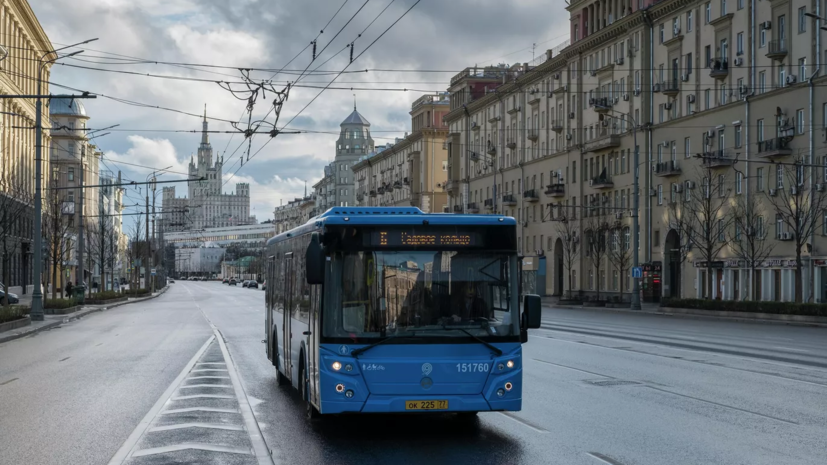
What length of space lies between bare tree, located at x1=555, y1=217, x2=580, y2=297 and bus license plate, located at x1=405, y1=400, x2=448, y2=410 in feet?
215

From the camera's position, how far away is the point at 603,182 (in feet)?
240

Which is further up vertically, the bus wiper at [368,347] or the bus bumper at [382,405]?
the bus wiper at [368,347]

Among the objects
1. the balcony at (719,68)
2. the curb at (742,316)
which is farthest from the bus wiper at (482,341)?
the balcony at (719,68)

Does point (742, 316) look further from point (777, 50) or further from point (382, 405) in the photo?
point (382, 405)

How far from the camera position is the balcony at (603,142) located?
234 ft

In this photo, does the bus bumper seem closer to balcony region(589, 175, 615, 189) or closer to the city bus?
the city bus

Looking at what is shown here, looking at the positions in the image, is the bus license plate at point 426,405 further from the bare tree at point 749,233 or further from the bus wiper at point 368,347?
the bare tree at point 749,233

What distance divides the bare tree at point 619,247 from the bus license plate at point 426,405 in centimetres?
5705

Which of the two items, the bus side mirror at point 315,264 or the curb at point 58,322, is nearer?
the bus side mirror at point 315,264

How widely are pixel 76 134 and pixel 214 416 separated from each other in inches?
4546

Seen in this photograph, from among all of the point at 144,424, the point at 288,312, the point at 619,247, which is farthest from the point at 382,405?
the point at 619,247

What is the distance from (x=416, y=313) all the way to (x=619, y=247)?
6066 cm

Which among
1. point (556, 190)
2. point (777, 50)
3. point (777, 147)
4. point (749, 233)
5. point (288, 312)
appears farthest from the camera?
point (556, 190)

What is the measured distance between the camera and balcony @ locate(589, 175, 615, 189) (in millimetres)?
72875
